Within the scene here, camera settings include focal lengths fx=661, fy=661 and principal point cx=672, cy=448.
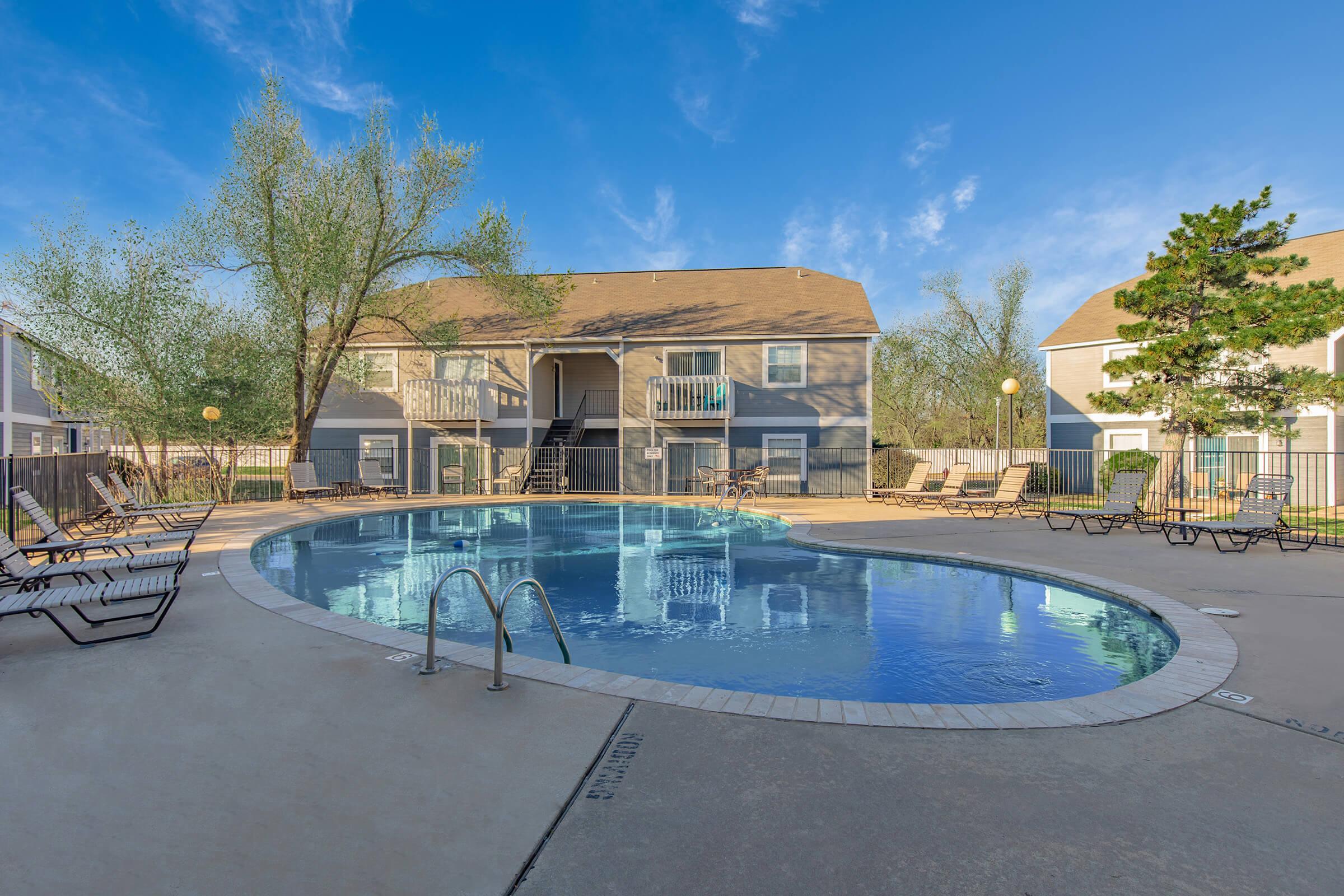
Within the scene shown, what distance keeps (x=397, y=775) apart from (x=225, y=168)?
1869cm

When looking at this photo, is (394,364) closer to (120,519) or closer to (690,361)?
(690,361)

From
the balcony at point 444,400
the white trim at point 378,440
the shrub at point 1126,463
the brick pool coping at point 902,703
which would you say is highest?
the balcony at point 444,400

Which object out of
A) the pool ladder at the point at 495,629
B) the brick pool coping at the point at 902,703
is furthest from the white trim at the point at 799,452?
the pool ladder at the point at 495,629

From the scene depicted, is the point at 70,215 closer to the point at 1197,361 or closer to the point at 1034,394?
the point at 1197,361

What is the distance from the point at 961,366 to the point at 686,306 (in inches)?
589

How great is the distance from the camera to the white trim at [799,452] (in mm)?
21234

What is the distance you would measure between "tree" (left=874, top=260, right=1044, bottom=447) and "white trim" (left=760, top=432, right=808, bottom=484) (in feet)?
41.3

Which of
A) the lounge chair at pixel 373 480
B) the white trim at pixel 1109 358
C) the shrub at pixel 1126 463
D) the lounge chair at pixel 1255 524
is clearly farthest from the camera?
the white trim at pixel 1109 358

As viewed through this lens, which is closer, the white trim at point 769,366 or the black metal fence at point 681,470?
the black metal fence at point 681,470

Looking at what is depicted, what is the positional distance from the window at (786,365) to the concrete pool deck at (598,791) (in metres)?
17.6

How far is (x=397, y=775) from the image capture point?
110 inches

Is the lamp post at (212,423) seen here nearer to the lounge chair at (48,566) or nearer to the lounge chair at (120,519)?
the lounge chair at (120,519)

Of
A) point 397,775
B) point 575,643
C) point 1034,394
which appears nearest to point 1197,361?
point 575,643

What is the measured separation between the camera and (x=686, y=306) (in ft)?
78.3
